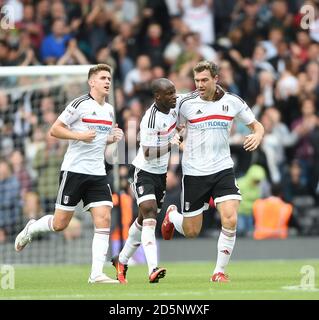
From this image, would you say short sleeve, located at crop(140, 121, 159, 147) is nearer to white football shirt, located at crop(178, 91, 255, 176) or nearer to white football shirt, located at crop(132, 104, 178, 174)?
white football shirt, located at crop(132, 104, 178, 174)

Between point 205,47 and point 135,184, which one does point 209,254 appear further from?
point 135,184

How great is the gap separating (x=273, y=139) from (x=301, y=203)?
54.4 inches

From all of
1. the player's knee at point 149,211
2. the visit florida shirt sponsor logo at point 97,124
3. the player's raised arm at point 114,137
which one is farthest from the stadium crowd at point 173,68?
the player's knee at point 149,211

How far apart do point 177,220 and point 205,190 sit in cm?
73

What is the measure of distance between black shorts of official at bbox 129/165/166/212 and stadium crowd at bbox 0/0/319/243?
5.32m

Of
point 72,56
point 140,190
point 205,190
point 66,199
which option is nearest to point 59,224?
point 66,199

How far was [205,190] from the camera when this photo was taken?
1333cm

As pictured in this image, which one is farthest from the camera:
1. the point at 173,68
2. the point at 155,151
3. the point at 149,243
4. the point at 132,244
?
the point at 173,68

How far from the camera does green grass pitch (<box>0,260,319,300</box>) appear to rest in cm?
1105

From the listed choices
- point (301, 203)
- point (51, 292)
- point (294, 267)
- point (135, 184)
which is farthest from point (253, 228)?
point (51, 292)

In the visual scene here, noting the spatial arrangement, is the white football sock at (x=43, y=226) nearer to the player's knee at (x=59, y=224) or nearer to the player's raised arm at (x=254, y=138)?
the player's knee at (x=59, y=224)

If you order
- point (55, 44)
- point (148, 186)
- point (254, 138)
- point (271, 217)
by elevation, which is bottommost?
point (271, 217)

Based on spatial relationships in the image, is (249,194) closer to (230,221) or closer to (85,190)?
(230,221)

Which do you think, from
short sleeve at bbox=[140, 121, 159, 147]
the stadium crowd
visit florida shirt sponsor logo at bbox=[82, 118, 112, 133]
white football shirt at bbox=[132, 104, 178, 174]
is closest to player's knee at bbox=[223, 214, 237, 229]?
white football shirt at bbox=[132, 104, 178, 174]
